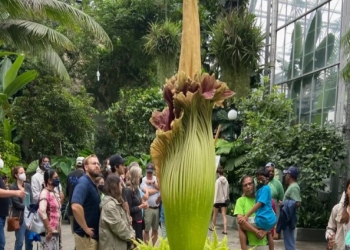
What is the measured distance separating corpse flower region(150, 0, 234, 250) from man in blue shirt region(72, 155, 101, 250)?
2.24 m

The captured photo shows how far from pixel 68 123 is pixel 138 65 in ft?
25.9

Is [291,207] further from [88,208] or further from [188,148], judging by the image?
[188,148]

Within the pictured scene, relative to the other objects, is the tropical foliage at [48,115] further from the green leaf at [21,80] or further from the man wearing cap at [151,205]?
the man wearing cap at [151,205]

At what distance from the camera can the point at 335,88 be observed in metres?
10.8

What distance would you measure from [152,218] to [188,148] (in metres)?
5.38

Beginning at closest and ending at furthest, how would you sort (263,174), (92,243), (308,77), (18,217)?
(92,243) < (263,174) < (18,217) < (308,77)

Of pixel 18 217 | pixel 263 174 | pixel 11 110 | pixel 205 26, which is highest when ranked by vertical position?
pixel 205 26

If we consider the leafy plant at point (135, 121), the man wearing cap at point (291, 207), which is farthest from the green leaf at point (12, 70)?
the man wearing cap at point (291, 207)

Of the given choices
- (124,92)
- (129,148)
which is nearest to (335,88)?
(129,148)

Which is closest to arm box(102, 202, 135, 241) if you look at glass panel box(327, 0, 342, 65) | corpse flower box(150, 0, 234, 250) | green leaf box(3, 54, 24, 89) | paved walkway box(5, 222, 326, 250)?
corpse flower box(150, 0, 234, 250)

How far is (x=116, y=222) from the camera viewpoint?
4.44 m

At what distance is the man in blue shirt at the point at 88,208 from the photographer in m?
4.47

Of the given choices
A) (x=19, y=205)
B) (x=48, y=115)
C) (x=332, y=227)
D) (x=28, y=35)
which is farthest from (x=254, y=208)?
(x=48, y=115)

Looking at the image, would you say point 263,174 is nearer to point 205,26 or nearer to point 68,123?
point 68,123
